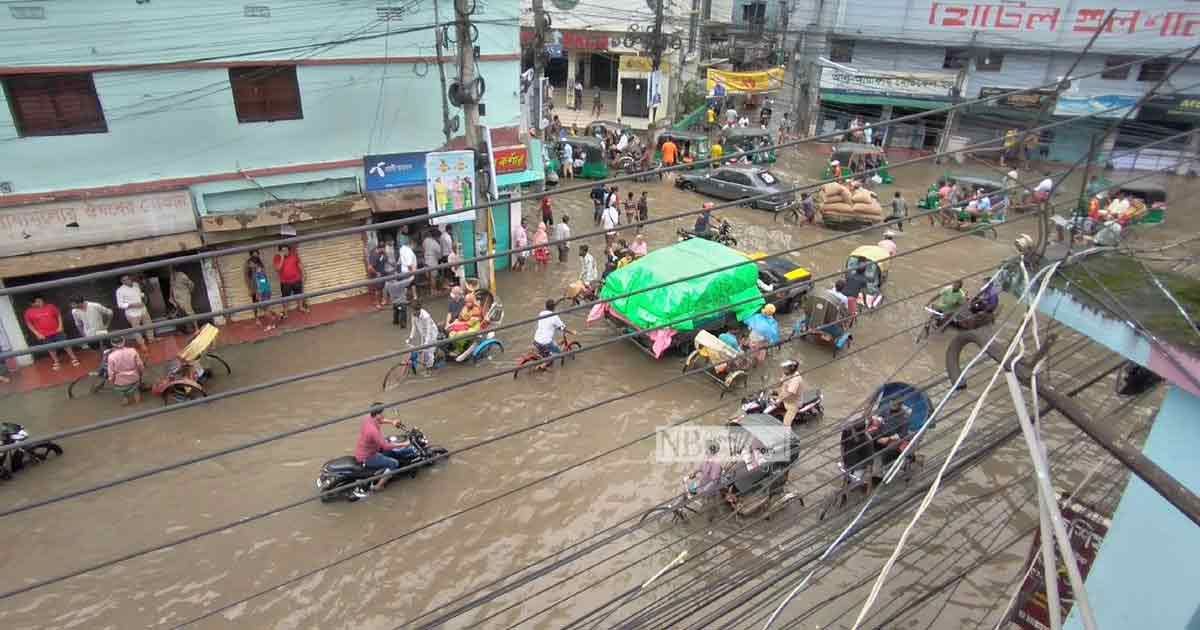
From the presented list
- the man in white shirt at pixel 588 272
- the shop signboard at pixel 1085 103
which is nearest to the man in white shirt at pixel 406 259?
the man in white shirt at pixel 588 272

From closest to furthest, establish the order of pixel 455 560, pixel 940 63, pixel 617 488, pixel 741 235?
1. pixel 455 560
2. pixel 617 488
3. pixel 741 235
4. pixel 940 63

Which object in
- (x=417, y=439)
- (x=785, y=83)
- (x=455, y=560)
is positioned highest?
(x=785, y=83)

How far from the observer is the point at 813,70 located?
30219 millimetres

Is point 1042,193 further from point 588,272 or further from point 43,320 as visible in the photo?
point 43,320

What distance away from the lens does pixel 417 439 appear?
898 cm

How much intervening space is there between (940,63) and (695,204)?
48.2 ft

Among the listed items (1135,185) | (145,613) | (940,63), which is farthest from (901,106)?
(145,613)

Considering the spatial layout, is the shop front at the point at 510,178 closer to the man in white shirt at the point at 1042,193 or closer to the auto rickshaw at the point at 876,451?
the auto rickshaw at the point at 876,451

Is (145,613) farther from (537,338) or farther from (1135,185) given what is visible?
(1135,185)

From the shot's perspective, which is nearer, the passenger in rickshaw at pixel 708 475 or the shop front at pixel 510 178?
the passenger in rickshaw at pixel 708 475

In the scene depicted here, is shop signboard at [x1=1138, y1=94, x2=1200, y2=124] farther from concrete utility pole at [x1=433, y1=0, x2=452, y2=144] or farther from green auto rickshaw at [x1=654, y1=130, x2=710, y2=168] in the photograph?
concrete utility pole at [x1=433, y1=0, x2=452, y2=144]

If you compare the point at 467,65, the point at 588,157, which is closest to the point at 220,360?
the point at 467,65

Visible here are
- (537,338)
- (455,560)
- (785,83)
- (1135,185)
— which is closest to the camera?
(455,560)

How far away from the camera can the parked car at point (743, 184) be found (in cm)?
1981
